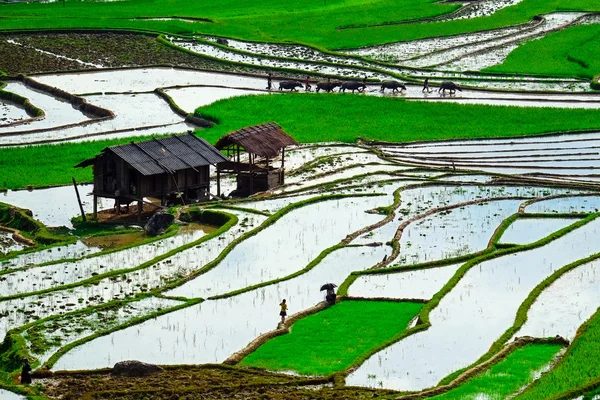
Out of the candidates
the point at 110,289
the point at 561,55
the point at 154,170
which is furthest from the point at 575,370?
the point at 561,55

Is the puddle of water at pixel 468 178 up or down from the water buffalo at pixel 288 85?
down

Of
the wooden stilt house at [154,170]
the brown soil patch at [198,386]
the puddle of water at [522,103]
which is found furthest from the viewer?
the puddle of water at [522,103]

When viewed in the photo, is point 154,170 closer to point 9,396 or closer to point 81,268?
point 81,268

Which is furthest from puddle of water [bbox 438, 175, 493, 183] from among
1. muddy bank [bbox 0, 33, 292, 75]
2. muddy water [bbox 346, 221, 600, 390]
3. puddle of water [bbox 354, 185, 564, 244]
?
muddy bank [bbox 0, 33, 292, 75]

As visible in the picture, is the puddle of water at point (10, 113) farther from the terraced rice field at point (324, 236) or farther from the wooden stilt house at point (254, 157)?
the wooden stilt house at point (254, 157)

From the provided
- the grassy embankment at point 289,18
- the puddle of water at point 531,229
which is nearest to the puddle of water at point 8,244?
the puddle of water at point 531,229

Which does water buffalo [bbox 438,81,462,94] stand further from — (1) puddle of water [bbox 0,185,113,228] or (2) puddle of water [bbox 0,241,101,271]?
(2) puddle of water [bbox 0,241,101,271]

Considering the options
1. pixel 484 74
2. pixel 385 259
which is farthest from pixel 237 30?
pixel 385 259
